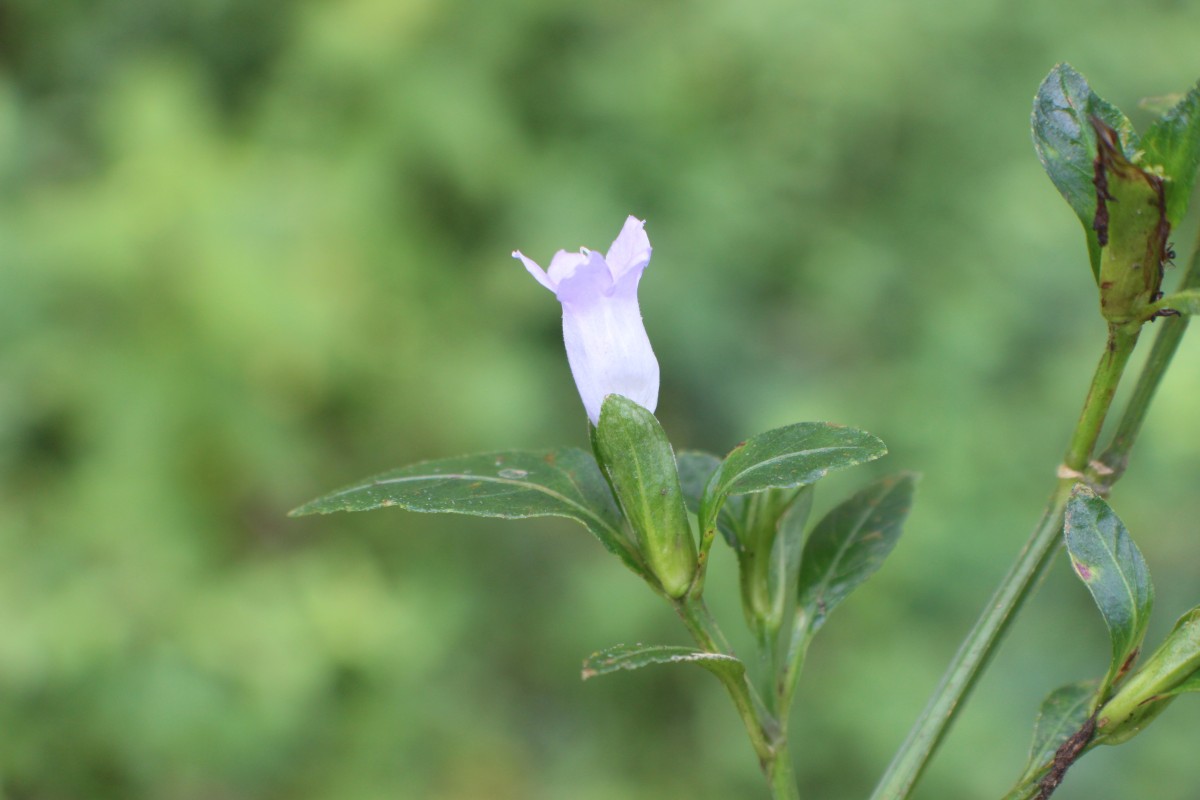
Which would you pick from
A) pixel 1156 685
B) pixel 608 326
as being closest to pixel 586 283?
pixel 608 326

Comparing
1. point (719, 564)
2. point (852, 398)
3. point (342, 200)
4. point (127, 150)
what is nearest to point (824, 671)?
point (719, 564)

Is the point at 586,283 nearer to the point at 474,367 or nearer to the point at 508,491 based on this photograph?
the point at 508,491

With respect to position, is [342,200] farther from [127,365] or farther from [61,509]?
[61,509]

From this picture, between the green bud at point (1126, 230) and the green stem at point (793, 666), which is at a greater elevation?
the green bud at point (1126, 230)

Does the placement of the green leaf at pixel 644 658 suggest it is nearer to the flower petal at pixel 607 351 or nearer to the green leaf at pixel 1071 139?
the flower petal at pixel 607 351

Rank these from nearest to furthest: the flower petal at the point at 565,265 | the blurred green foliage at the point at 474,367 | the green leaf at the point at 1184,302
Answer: the green leaf at the point at 1184,302 → the flower petal at the point at 565,265 → the blurred green foliage at the point at 474,367

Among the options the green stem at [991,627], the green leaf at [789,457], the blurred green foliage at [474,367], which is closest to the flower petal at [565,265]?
the green leaf at [789,457]
